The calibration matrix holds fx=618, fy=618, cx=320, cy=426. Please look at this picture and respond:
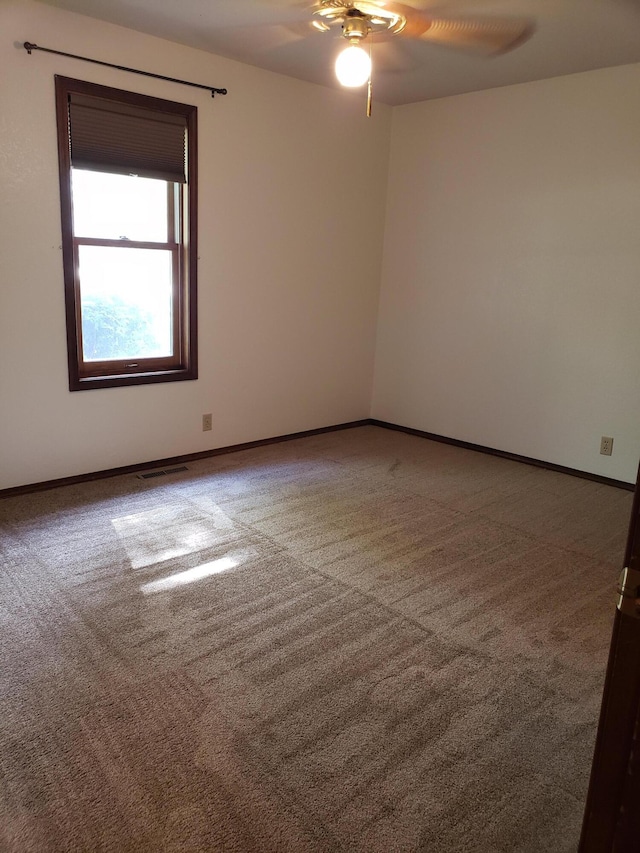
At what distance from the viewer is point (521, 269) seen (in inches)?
175

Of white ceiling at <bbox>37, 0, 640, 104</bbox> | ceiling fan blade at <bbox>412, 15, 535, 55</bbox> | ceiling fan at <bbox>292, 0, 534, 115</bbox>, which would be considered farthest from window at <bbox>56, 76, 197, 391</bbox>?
ceiling fan blade at <bbox>412, 15, 535, 55</bbox>

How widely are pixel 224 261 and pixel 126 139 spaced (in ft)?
3.13

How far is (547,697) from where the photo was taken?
6.86 feet

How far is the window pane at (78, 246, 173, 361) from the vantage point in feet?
12.3

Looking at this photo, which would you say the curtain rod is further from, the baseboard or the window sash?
the baseboard

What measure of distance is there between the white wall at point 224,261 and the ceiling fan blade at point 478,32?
1.33 meters

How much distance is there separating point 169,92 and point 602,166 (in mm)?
2756

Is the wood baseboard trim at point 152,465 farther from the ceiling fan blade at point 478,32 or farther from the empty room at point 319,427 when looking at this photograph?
the ceiling fan blade at point 478,32

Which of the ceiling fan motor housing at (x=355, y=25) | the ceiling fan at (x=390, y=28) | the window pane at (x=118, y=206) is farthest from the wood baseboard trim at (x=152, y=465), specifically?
the ceiling fan motor housing at (x=355, y=25)

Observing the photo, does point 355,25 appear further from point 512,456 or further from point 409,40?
point 512,456

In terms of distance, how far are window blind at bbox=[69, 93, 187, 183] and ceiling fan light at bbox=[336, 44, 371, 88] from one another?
1.25 metres

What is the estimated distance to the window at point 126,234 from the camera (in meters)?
3.48

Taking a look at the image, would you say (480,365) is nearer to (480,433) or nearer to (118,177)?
(480,433)

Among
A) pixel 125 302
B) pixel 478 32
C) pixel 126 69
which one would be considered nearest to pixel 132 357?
pixel 125 302
